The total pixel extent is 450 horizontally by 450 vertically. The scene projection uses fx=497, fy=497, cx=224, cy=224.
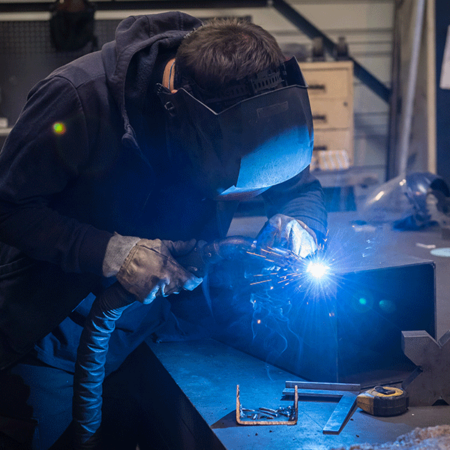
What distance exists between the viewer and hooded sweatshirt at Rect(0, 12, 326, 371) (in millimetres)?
1183

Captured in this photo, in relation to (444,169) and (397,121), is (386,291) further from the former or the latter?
(397,121)

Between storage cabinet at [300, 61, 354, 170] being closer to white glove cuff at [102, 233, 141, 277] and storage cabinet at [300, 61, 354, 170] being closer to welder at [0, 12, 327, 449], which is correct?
welder at [0, 12, 327, 449]

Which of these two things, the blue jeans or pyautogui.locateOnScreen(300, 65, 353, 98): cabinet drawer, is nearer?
the blue jeans

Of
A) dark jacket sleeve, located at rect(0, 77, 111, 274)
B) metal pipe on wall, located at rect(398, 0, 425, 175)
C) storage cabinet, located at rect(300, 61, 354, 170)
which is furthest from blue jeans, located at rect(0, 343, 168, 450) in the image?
metal pipe on wall, located at rect(398, 0, 425, 175)

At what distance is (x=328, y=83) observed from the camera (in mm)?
4105

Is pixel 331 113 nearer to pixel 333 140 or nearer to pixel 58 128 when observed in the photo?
pixel 333 140

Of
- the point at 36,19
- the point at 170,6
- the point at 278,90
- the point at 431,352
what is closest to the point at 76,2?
the point at 36,19

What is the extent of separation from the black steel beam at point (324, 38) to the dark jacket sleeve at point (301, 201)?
367 centimetres

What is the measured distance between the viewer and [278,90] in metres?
1.06

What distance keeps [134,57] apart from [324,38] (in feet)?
13.5

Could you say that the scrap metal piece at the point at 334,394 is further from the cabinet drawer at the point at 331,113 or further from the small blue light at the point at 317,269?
the cabinet drawer at the point at 331,113

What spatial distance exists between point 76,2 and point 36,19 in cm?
60

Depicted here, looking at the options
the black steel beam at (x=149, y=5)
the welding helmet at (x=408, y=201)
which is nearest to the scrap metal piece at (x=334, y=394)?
the welding helmet at (x=408, y=201)

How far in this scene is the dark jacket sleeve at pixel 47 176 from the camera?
46.0 inches
